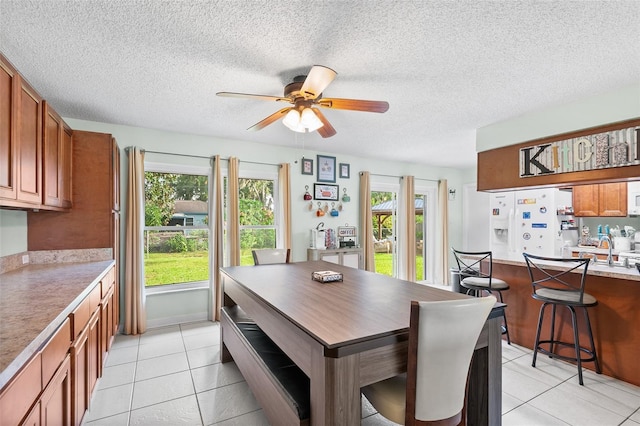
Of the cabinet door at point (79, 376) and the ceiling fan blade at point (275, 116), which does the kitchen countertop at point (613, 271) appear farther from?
the cabinet door at point (79, 376)

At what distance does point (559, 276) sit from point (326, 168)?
10.8 feet

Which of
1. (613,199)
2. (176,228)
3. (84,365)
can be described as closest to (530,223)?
(613,199)

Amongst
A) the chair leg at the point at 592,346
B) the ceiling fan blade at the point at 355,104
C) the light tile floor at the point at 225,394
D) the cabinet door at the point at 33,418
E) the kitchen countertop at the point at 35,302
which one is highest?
the ceiling fan blade at the point at 355,104

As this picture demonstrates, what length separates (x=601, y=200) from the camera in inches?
182

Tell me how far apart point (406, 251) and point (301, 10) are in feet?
15.7

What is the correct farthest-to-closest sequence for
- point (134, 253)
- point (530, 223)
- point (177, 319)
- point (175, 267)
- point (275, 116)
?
point (530, 223) < point (175, 267) < point (177, 319) < point (134, 253) < point (275, 116)

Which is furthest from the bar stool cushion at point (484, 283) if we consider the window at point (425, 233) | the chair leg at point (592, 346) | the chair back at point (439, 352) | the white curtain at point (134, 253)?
the white curtain at point (134, 253)

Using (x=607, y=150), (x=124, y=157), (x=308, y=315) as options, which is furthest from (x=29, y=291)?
(x=607, y=150)

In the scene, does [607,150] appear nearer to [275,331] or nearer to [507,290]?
[507,290]

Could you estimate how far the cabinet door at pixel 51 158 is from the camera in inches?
90.3

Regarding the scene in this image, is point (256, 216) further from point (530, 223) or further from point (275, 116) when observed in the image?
point (530, 223)

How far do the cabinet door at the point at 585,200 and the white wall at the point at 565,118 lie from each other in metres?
2.38

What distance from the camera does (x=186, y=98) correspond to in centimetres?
286

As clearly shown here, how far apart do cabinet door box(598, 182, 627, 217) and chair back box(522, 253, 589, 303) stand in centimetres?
238
